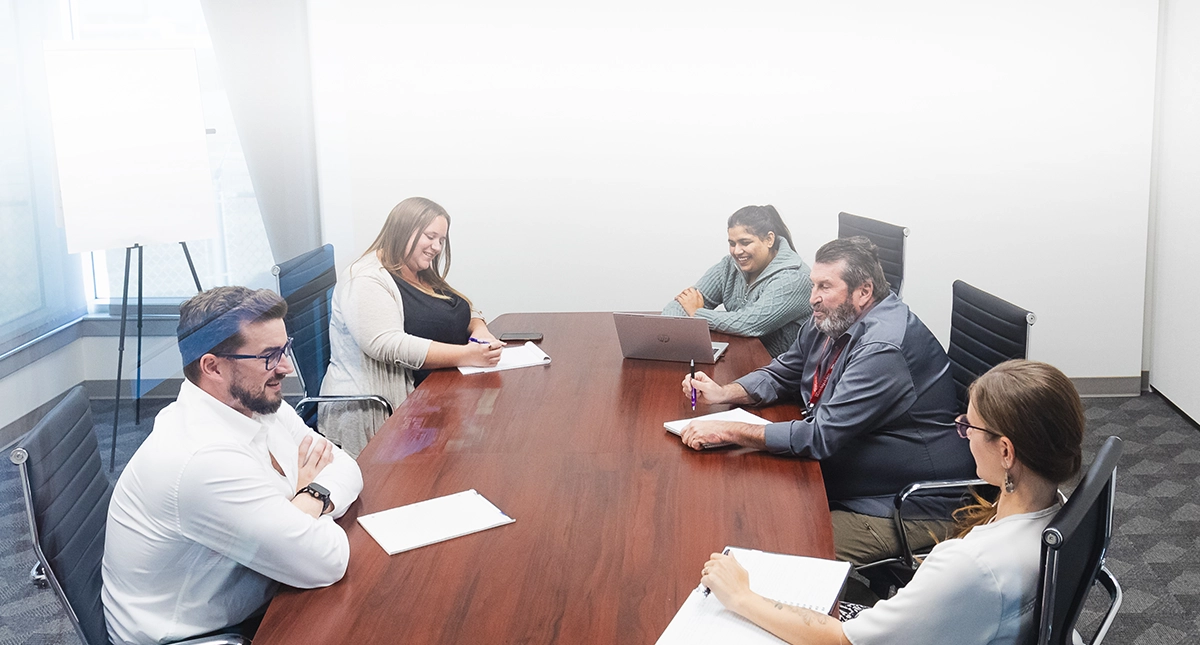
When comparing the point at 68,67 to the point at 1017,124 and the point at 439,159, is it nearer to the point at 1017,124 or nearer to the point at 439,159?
the point at 439,159

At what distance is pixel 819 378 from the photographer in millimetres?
2598

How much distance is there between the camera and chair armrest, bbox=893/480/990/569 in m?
2.22

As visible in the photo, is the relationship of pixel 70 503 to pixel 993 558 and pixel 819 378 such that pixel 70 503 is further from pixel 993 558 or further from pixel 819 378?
pixel 819 378

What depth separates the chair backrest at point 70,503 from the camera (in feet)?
5.06

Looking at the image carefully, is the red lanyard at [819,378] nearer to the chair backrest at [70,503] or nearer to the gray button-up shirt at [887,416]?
the gray button-up shirt at [887,416]

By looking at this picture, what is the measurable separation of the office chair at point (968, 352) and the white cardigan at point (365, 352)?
1.49m

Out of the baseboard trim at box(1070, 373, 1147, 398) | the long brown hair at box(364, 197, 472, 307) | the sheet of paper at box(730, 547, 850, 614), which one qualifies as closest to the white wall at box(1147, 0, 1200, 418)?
the baseboard trim at box(1070, 373, 1147, 398)

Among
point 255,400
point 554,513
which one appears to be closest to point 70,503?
point 255,400

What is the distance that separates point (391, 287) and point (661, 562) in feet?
5.52

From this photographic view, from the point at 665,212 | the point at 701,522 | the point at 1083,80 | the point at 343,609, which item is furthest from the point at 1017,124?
the point at 343,609

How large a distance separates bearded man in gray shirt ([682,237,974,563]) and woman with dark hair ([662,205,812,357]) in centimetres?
76

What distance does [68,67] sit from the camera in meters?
1.53

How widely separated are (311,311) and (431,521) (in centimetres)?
133

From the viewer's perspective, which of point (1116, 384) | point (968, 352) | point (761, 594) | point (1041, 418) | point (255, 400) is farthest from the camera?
point (1116, 384)
